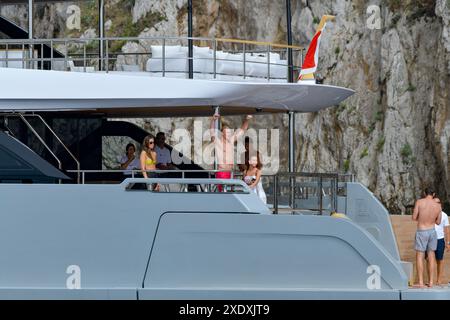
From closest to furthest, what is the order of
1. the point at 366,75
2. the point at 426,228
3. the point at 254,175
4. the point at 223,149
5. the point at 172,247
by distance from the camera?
the point at 172,247
the point at 223,149
the point at 254,175
the point at 426,228
the point at 366,75

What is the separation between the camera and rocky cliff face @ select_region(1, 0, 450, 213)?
4241 centimetres

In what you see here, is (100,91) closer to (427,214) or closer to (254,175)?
(254,175)

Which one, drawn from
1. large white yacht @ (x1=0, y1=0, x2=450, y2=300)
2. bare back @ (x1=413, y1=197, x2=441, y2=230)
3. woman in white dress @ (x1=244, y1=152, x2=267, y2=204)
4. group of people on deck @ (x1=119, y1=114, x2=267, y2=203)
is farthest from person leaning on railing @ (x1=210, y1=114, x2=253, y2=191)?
bare back @ (x1=413, y1=197, x2=441, y2=230)

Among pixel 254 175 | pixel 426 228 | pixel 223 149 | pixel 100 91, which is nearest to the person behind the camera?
pixel 100 91

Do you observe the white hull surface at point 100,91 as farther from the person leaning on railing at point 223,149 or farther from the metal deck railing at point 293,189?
the metal deck railing at point 293,189

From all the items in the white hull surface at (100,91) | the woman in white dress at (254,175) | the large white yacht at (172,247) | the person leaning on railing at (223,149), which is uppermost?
the white hull surface at (100,91)

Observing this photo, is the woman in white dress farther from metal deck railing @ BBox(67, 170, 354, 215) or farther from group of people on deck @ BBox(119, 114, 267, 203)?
metal deck railing @ BBox(67, 170, 354, 215)

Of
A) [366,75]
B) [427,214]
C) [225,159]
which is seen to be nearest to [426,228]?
[427,214]

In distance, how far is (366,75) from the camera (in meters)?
46.5

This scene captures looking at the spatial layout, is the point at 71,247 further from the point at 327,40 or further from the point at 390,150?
the point at 327,40

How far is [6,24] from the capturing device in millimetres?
14836

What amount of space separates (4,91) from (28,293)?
2456mm

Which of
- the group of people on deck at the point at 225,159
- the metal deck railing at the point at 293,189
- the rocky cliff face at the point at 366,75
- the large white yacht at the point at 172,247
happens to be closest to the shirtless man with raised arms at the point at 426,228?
the metal deck railing at the point at 293,189

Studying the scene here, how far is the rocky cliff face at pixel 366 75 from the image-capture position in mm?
42406
